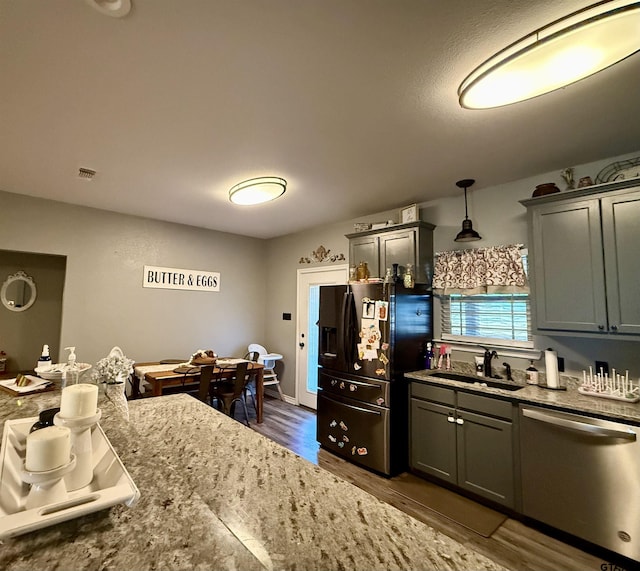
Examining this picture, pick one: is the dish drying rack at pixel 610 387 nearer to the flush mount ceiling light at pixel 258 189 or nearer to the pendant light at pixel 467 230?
the pendant light at pixel 467 230

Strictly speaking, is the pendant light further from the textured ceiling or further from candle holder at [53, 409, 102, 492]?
candle holder at [53, 409, 102, 492]

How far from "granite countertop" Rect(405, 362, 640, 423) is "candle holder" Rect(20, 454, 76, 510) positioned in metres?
2.62

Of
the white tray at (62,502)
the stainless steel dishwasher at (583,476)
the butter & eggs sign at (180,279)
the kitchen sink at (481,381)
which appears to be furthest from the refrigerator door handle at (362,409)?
the butter & eggs sign at (180,279)

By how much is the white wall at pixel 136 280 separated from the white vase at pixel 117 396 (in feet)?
9.64

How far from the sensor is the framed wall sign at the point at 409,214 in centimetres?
357

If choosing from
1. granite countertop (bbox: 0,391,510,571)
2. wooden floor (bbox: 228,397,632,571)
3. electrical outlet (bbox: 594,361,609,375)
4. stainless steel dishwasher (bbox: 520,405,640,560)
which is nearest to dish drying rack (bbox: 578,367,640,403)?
electrical outlet (bbox: 594,361,609,375)

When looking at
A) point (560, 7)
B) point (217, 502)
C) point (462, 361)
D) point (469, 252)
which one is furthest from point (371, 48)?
point (462, 361)

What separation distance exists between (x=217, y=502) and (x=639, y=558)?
250 centimetres

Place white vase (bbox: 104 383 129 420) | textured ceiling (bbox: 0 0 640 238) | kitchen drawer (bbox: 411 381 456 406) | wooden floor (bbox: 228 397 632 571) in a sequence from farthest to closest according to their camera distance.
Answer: kitchen drawer (bbox: 411 381 456 406) < wooden floor (bbox: 228 397 632 571) < white vase (bbox: 104 383 129 420) < textured ceiling (bbox: 0 0 640 238)

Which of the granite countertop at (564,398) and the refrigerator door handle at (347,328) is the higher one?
the refrigerator door handle at (347,328)

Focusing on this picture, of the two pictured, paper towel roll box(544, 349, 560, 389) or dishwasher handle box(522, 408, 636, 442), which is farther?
paper towel roll box(544, 349, 560, 389)

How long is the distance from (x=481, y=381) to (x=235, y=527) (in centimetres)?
279

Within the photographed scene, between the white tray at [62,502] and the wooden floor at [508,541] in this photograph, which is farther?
the wooden floor at [508,541]

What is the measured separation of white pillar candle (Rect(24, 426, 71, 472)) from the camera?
0.77 metres
